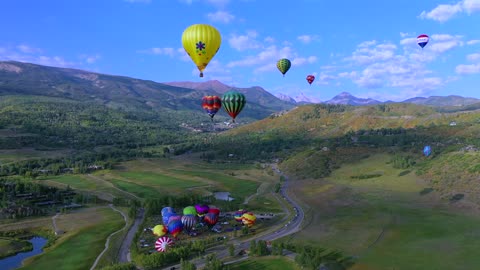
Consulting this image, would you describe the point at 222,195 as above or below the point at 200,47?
below

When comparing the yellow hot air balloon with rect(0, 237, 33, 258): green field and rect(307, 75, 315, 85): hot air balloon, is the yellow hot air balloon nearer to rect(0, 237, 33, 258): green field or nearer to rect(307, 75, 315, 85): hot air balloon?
rect(0, 237, 33, 258): green field

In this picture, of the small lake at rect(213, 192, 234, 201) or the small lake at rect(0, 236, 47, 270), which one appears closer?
the small lake at rect(0, 236, 47, 270)

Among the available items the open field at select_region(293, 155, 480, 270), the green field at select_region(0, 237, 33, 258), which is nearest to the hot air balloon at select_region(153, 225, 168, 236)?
the green field at select_region(0, 237, 33, 258)

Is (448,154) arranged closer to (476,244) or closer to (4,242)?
(476,244)

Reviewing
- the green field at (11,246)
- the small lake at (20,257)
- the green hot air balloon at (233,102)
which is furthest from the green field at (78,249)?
the green hot air balloon at (233,102)

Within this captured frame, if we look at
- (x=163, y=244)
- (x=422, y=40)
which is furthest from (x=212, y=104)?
(x=422, y=40)

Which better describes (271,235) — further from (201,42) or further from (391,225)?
(201,42)

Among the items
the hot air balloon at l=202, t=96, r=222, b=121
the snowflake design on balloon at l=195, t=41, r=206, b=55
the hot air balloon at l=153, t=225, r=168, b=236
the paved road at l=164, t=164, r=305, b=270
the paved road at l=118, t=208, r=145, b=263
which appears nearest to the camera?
the paved road at l=164, t=164, r=305, b=270
